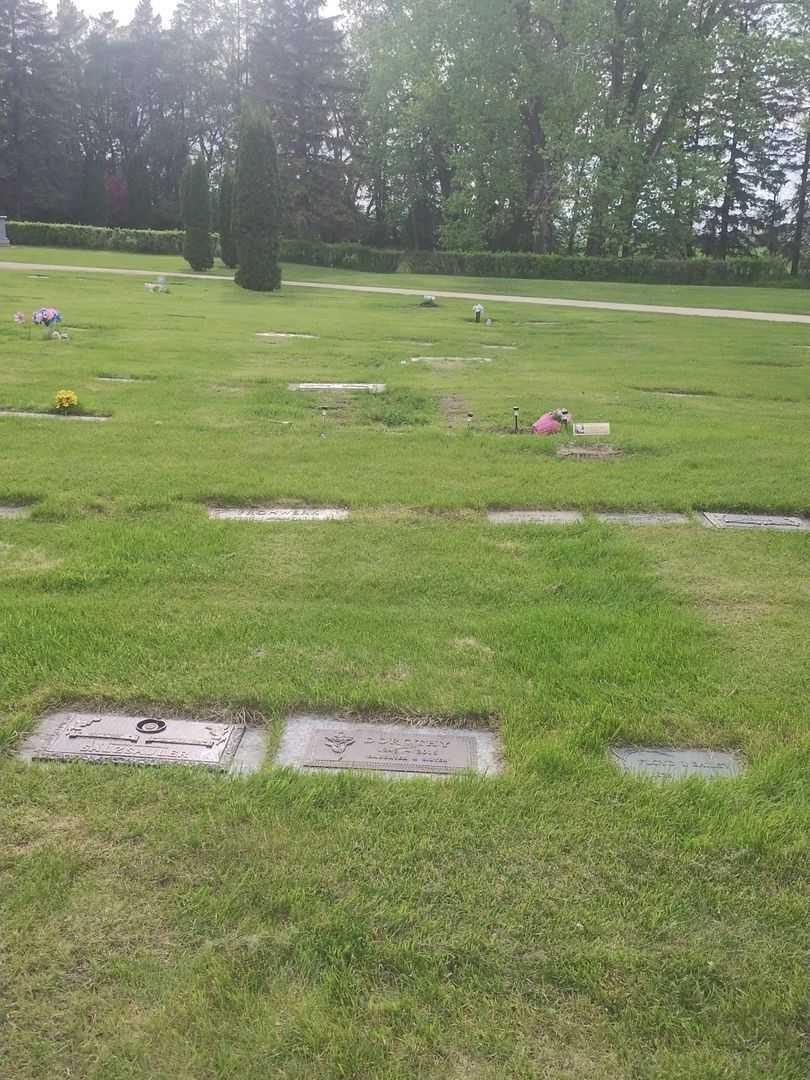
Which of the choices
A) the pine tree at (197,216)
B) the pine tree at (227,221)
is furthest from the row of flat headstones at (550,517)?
the pine tree at (227,221)

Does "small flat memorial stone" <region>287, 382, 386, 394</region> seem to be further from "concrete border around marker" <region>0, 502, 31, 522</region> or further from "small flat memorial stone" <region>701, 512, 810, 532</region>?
"small flat memorial stone" <region>701, 512, 810, 532</region>

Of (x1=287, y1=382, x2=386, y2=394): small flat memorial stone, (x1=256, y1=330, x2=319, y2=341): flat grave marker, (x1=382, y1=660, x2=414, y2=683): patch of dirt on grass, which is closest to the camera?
(x1=382, y1=660, x2=414, y2=683): patch of dirt on grass

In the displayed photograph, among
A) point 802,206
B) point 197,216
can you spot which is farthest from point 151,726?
point 802,206

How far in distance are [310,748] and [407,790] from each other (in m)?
0.36

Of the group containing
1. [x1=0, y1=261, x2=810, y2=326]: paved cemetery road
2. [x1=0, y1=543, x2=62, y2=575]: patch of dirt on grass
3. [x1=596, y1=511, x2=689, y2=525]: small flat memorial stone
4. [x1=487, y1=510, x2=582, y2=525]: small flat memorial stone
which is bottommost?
[x1=0, y1=543, x2=62, y2=575]: patch of dirt on grass

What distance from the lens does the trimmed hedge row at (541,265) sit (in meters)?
29.8

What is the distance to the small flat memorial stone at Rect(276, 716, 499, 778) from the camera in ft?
8.04

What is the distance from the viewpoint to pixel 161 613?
11.0 feet

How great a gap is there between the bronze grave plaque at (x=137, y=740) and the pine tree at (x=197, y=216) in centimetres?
2329

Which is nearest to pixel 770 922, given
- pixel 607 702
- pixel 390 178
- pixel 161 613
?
pixel 607 702

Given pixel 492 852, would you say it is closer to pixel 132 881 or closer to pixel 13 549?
pixel 132 881

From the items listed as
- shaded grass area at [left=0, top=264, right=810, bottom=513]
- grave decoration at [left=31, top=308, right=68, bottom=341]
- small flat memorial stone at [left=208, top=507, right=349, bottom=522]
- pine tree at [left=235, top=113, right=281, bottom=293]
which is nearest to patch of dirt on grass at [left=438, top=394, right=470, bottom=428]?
shaded grass area at [left=0, top=264, right=810, bottom=513]

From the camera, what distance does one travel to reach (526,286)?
86.3ft

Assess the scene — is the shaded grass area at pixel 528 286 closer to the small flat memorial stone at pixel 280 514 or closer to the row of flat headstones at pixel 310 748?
the small flat memorial stone at pixel 280 514
